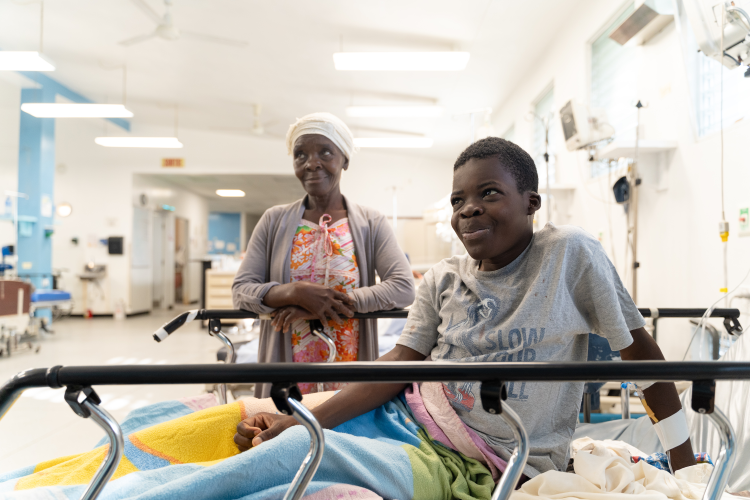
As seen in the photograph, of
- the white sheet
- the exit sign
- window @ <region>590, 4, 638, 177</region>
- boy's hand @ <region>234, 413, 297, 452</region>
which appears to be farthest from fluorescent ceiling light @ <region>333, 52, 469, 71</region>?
the exit sign

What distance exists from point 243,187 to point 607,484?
1214cm

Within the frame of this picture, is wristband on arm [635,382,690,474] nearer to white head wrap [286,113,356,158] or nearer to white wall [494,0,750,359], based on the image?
white head wrap [286,113,356,158]

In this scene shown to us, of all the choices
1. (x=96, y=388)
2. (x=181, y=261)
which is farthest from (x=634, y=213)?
(x=181, y=261)

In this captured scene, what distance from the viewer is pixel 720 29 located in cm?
169

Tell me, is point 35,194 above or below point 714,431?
above

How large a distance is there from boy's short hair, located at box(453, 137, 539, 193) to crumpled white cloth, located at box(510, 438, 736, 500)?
528 mm

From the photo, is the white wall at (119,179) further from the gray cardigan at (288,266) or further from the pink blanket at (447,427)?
the pink blanket at (447,427)

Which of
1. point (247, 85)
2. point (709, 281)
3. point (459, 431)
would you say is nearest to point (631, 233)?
point (709, 281)

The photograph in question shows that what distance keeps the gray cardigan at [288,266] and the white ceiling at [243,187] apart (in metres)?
9.15

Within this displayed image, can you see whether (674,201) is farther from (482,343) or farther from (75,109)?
(75,109)

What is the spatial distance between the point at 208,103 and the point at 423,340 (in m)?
8.07

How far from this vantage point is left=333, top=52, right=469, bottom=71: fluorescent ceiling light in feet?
15.5

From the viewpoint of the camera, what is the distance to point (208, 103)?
8.20m

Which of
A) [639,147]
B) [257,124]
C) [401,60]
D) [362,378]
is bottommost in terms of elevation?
[362,378]
